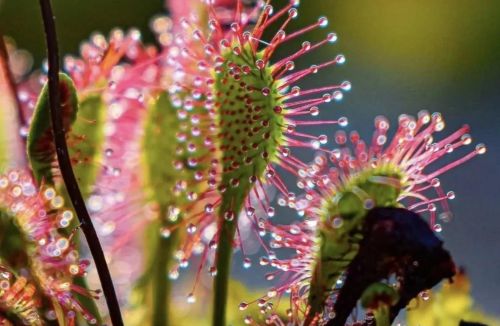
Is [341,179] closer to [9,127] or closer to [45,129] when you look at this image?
[45,129]

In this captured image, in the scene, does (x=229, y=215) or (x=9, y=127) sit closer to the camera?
(x=229, y=215)

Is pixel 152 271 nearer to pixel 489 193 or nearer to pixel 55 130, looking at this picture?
pixel 55 130

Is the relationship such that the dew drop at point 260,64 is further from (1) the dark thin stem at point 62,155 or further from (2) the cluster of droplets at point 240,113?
(1) the dark thin stem at point 62,155

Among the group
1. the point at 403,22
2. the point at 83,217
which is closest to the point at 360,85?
the point at 403,22

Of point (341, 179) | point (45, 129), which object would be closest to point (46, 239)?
point (45, 129)

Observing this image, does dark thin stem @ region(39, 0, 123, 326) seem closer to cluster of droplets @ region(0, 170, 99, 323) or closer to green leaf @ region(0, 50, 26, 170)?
cluster of droplets @ region(0, 170, 99, 323)

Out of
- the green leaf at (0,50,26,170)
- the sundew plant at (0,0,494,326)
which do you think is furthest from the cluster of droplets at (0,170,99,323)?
the green leaf at (0,50,26,170)

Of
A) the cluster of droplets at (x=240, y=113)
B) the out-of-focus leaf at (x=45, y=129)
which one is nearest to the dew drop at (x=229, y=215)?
the cluster of droplets at (x=240, y=113)
